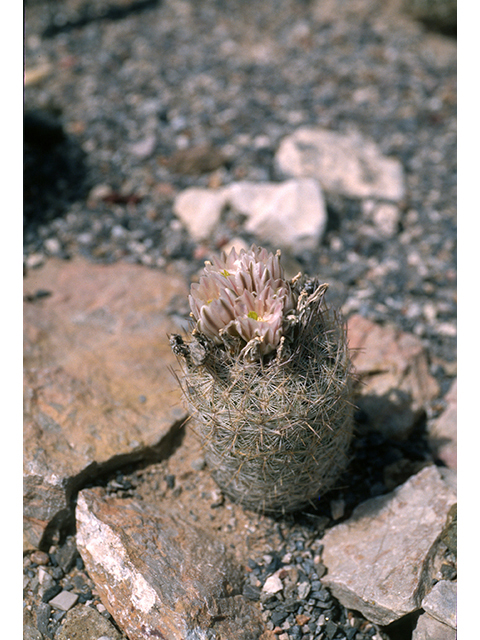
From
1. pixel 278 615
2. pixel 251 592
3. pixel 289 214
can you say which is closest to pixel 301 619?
pixel 278 615

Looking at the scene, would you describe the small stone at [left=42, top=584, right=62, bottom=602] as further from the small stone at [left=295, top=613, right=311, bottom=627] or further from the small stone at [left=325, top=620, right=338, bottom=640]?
the small stone at [left=325, top=620, right=338, bottom=640]

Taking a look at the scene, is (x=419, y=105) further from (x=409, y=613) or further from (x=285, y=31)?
(x=409, y=613)

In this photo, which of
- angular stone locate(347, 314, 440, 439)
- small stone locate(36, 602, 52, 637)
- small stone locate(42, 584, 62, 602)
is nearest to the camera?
small stone locate(36, 602, 52, 637)

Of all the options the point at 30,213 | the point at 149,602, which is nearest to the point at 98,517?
the point at 149,602

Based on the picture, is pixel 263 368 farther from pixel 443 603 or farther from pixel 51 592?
pixel 51 592

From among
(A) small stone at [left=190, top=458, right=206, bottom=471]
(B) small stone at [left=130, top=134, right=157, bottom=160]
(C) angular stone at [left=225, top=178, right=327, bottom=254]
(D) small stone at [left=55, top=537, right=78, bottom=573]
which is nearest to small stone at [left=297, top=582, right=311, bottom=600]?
(A) small stone at [left=190, top=458, right=206, bottom=471]

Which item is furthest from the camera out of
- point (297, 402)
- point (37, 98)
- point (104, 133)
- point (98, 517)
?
point (37, 98)

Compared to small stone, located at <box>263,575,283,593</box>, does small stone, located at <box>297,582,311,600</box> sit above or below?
below

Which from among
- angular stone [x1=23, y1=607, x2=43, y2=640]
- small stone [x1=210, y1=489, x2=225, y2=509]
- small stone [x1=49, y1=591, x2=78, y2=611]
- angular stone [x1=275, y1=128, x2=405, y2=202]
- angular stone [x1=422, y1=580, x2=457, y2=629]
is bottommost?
angular stone [x1=23, y1=607, x2=43, y2=640]
